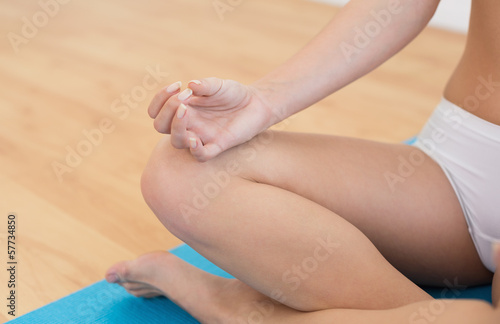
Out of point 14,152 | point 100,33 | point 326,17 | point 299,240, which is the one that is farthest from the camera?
point 326,17

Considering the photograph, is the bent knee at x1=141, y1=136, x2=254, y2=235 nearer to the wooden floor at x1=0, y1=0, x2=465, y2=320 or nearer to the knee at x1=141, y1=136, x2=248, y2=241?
the knee at x1=141, y1=136, x2=248, y2=241

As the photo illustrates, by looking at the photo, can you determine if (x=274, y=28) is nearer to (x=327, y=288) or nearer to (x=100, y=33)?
(x=100, y=33)

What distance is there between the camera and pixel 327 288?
833mm

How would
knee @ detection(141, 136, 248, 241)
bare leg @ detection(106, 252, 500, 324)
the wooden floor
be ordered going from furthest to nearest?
the wooden floor
knee @ detection(141, 136, 248, 241)
bare leg @ detection(106, 252, 500, 324)

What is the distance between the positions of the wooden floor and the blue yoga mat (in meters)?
0.08

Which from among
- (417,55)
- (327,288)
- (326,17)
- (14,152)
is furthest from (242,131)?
(326,17)

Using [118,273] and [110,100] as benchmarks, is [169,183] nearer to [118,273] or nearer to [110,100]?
[118,273]

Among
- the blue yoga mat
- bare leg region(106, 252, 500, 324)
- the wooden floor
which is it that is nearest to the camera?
bare leg region(106, 252, 500, 324)

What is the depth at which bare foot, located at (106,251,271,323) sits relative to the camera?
3.06 feet

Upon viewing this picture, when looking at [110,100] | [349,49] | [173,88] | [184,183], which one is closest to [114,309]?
[184,183]

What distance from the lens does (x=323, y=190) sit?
36.6 inches

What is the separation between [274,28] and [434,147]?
2.04 metres

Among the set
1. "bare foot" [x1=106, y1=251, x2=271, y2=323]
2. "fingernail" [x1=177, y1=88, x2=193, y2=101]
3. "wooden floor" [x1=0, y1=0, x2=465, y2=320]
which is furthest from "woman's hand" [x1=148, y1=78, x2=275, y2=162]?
"wooden floor" [x1=0, y1=0, x2=465, y2=320]

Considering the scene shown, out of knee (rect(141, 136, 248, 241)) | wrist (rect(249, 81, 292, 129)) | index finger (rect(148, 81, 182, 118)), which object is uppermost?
index finger (rect(148, 81, 182, 118))
